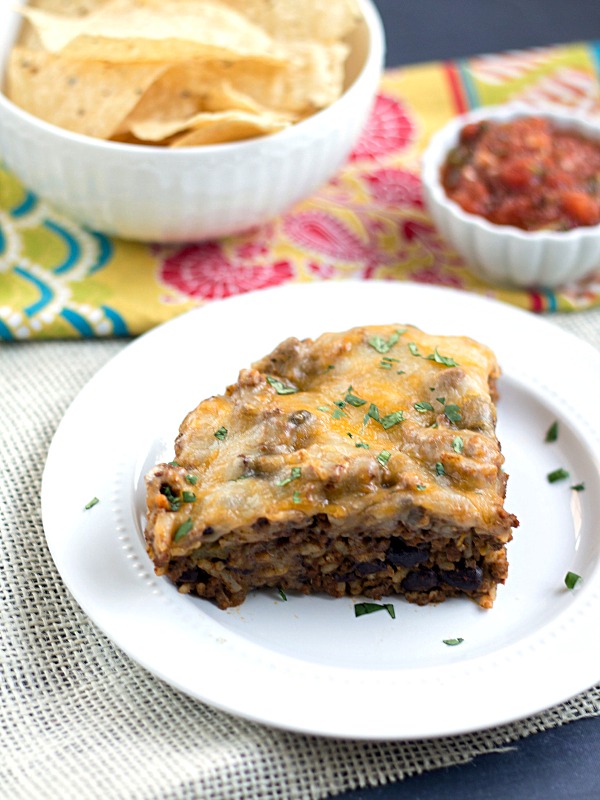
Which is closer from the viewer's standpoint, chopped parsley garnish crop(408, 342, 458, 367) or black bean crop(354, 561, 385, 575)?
black bean crop(354, 561, 385, 575)

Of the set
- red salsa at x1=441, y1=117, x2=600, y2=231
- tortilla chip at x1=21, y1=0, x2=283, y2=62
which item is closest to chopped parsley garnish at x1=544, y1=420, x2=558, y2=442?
red salsa at x1=441, y1=117, x2=600, y2=231

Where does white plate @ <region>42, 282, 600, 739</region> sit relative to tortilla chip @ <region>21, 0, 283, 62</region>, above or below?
below

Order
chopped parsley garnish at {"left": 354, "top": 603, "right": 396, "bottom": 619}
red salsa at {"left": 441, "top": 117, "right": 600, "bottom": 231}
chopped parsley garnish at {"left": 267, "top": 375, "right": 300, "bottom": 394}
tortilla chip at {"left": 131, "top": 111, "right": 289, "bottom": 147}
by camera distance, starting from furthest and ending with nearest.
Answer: red salsa at {"left": 441, "top": 117, "right": 600, "bottom": 231} → tortilla chip at {"left": 131, "top": 111, "right": 289, "bottom": 147} → chopped parsley garnish at {"left": 267, "top": 375, "right": 300, "bottom": 394} → chopped parsley garnish at {"left": 354, "top": 603, "right": 396, "bottom": 619}

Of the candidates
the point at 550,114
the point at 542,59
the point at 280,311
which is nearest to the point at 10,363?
the point at 280,311

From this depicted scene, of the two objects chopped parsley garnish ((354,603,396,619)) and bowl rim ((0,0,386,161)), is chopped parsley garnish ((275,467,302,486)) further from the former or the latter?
bowl rim ((0,0,386,161))

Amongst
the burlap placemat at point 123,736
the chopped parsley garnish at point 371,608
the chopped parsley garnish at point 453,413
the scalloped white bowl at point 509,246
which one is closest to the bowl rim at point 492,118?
the scalloped white bowl at point 509,246

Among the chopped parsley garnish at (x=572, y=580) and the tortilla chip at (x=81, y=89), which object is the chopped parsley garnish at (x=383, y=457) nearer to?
the chopped parsley garnish at (x=572, y=580)

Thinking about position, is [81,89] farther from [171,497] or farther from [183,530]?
[183,530]
